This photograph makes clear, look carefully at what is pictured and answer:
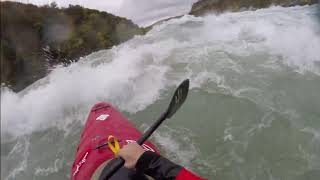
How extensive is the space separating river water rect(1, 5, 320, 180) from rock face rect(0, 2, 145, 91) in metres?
1.13

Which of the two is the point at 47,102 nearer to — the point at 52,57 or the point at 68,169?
the point at 68,169

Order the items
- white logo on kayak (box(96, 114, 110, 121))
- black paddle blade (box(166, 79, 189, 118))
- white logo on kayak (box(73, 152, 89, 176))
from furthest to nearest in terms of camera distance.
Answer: white logo on kayak (box(96, 114, 110, 121)), white logo on kayak (box(73, 152, 89, 176)), black paddle blade (box(166, 79, 189, 118))

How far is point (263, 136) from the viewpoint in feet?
9.62

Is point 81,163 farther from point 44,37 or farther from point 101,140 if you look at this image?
point 44,37

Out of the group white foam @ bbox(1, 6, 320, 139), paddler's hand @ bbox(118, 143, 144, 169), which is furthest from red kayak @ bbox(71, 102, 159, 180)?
white foam @ bbox(1, 6, 320, 139)

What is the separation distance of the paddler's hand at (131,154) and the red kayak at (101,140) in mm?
209

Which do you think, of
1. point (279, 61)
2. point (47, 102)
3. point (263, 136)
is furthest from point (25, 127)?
point (279, 61)

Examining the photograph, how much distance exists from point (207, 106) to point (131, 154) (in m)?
2.47

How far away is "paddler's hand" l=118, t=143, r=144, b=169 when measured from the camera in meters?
1.13

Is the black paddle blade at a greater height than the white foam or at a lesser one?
greater

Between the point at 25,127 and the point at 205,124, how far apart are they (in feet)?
7.50

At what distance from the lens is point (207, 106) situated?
355 centimetres

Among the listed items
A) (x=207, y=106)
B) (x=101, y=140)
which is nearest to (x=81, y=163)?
(x=101, y=140)

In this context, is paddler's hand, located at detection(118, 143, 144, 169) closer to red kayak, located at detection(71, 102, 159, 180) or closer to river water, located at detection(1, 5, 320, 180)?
red kayak, located at detection(71, 102, 159, 180)
